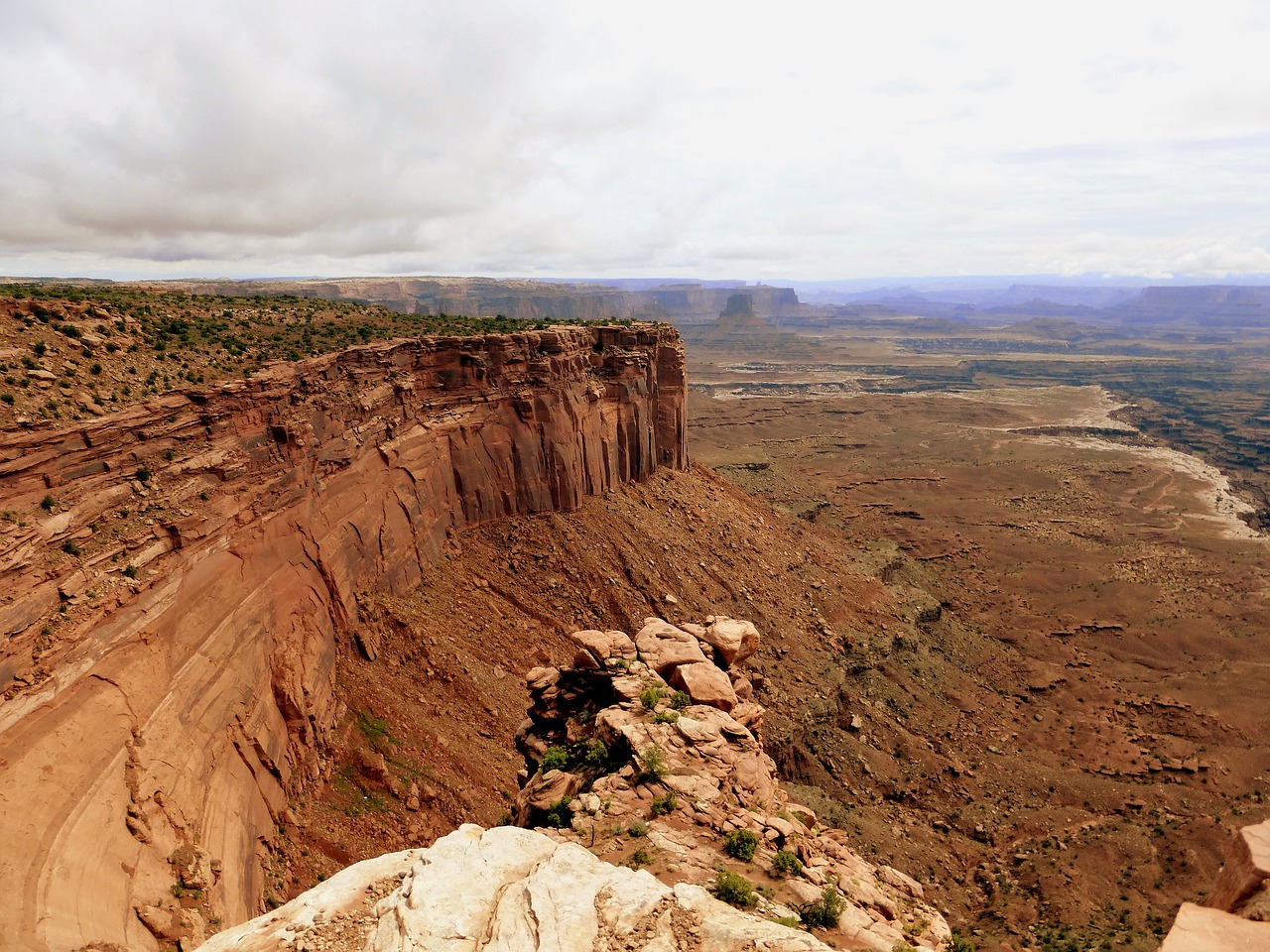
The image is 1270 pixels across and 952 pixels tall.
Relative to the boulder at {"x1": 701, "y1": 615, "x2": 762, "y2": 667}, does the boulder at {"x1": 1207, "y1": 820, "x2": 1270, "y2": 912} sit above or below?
above

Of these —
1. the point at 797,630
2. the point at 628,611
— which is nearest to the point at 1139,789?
the point at 797,630

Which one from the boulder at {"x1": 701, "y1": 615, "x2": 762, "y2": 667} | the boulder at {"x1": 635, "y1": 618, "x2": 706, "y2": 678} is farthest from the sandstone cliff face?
the boulder at {"x1": 701, "y1": 615, "x2": 762, "y2": 667}

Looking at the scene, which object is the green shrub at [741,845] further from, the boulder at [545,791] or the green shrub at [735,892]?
the boulder at [545,791]

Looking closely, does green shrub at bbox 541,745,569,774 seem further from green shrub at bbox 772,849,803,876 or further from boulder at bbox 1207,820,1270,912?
boulder at bbox 1207,820,1270,912

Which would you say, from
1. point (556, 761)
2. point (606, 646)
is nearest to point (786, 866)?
point (556, 761)

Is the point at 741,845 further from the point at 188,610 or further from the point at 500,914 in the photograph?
the point at 188,610

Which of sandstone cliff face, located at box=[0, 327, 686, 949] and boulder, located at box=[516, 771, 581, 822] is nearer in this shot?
sandstone cliff face, located at box=[0, 327, 686, 949]

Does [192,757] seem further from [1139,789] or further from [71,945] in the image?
[1139,789]
